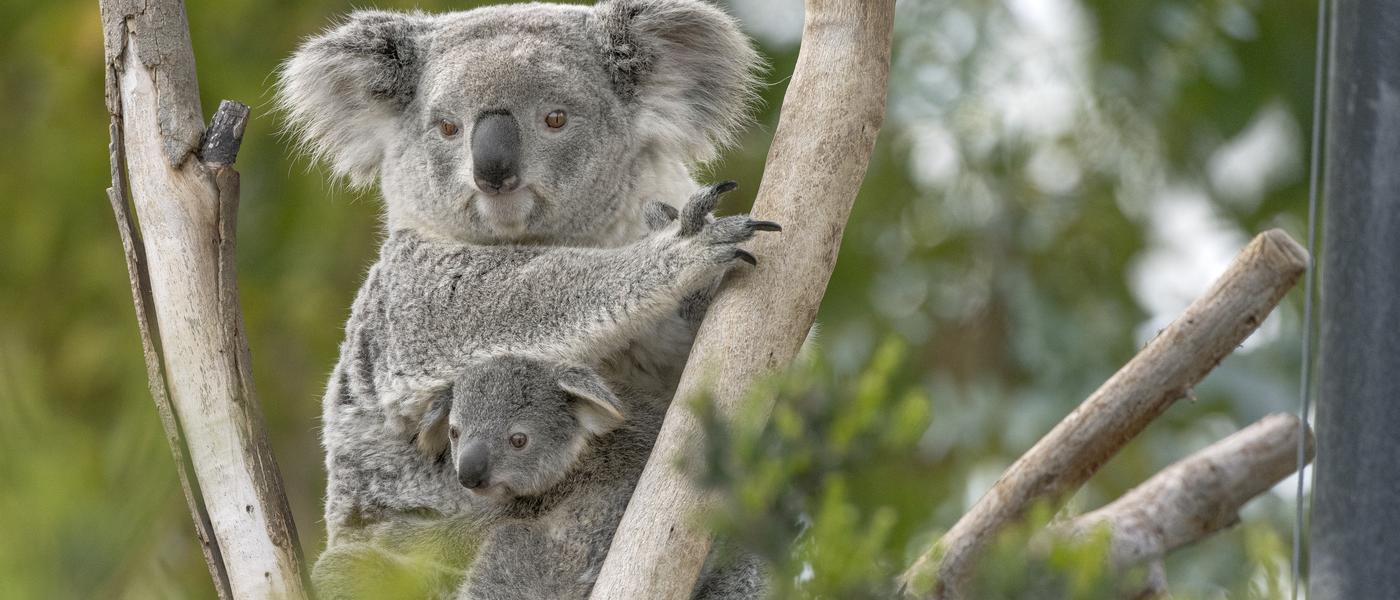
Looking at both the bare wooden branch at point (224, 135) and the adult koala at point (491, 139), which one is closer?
the bare wooden branch at point (224, 135)

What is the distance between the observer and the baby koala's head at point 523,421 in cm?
238

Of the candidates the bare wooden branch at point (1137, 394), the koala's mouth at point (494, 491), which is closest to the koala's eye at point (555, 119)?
the koala's mouth at point (494, 491)

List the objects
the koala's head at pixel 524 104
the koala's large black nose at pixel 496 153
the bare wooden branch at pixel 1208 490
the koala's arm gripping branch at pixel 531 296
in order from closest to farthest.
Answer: the koala's arm gripping branch at pixel 531 296
the koala's large black nose at pixel 496 153
the koala's head at pixel 524 104
the bare wooden branch at pixel 1208 490

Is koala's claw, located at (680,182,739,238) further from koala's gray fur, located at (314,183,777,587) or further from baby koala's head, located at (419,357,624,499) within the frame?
baby koala's head, located at (419,357,624,499)

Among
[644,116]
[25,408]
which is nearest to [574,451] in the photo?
[644,116]

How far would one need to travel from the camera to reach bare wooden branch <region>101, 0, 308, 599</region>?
7.37 feet

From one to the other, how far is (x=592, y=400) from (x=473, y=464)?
0.23 m

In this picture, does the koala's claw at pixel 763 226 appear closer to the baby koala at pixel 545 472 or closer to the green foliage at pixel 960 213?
the baby koala at pixel 545 472

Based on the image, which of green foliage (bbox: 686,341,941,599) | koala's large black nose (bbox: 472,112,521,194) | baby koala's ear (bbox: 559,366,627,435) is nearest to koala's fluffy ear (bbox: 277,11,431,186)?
koala's large black nose (bbox: 472,112,521,194)

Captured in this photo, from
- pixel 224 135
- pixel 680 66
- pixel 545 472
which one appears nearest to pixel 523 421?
pixel 545 472

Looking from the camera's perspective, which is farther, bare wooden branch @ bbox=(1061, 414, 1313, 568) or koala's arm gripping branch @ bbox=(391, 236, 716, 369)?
bare wooden branch @ bbox=(1061, 414, 1313, 568)

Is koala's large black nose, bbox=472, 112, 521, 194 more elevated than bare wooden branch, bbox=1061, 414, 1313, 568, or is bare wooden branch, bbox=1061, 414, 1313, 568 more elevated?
koala's large black nose, bbox=472, 112, 521, 194

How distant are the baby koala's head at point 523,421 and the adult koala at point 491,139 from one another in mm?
218

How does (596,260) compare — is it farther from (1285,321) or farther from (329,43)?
(1285,321)
